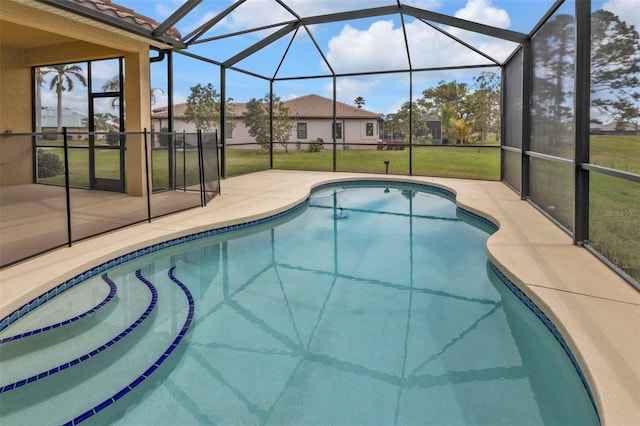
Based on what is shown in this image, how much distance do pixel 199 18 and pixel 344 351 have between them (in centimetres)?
834

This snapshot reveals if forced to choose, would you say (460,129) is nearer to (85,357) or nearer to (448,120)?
(448,120)

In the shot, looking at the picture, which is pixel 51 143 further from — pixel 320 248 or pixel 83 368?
pixel 83 368

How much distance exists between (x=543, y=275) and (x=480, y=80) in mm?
16998

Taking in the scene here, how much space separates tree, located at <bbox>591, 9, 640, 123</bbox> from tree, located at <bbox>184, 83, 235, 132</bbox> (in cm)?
1041

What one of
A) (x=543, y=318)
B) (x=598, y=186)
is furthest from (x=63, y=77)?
(x=598, y=186)

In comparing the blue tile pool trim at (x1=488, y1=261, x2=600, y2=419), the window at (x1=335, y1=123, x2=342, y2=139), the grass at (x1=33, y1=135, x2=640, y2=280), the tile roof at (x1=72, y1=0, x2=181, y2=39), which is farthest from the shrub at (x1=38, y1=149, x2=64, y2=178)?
the window at (x1=335, y1=123, x2=342, y2=139)

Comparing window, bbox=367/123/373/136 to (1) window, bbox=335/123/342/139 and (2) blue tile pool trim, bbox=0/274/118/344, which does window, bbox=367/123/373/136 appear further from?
(2) blue tile pool trim, bbox=0/274/118/344

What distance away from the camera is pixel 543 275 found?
3.54 metres

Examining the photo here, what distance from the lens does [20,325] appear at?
3.07 m

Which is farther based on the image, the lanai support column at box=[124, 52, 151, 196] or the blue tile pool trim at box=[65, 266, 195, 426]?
the lanai support column at box=[124, 52, 151, 196]

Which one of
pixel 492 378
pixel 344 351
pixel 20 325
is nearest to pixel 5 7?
pixel 20 325

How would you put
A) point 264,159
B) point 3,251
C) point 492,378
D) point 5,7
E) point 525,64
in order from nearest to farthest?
point 492,378 → point 3,251 → point 5,7 → point 525,64 → point 264,159

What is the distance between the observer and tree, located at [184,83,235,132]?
42.9ft

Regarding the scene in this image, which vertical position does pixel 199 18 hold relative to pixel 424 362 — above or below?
above
